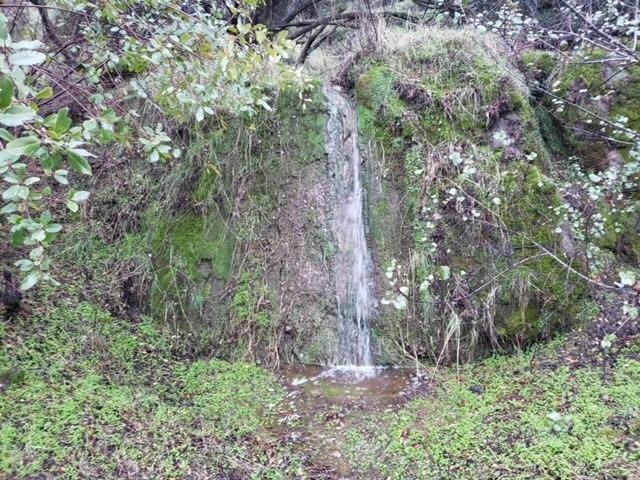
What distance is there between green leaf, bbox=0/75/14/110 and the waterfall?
3751 millimetres

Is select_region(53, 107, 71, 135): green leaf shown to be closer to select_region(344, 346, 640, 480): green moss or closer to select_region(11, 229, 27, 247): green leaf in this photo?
select_region(11, 229, 27, 247): green leaf

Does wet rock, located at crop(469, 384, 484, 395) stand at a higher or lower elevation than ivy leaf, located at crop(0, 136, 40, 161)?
lower

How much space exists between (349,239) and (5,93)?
3.89 meters

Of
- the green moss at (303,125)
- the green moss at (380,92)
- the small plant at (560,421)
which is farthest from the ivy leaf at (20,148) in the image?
the green moss at (380,92)

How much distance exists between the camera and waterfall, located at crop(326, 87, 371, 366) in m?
4.61

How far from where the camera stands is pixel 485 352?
418cm

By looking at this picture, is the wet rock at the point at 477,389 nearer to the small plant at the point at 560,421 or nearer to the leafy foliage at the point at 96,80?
the small plant at the point at 560,421

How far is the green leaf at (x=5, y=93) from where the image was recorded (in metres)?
1.25

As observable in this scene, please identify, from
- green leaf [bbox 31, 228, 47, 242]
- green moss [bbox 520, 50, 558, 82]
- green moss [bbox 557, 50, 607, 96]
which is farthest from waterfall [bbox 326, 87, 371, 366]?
green leaf [bbox 31, 228, 47, 242]

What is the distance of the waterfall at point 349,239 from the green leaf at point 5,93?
375 cm

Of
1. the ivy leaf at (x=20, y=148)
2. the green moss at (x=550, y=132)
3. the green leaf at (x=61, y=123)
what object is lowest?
the green moss at (x=550, y=132)

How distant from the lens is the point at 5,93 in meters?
1.26

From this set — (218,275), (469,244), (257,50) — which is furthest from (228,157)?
(469,244)

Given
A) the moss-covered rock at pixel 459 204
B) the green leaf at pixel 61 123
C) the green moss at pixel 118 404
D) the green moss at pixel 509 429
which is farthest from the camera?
the moss-covered rock at pixel 459 204
